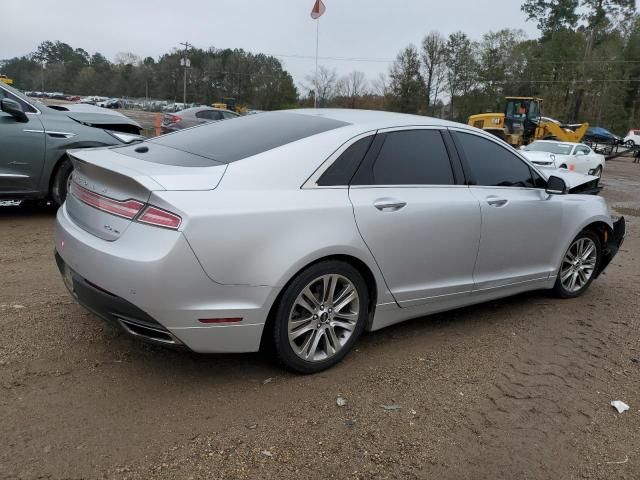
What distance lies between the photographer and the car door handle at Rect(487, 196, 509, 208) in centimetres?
402

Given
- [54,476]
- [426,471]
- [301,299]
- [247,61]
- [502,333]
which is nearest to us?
[54,476]

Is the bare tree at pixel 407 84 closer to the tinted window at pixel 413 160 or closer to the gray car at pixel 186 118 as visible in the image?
the gray car at pixel 186 118

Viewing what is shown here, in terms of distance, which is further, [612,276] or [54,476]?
[612,276]

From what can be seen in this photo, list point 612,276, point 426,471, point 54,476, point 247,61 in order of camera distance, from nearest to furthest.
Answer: point 54,476, point 426,471, point 612,276, point 247,61

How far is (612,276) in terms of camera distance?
6.18 m

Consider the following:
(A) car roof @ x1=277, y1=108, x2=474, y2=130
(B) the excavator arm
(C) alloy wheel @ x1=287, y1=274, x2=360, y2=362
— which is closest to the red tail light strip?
(C) alloy wheel @ x1=287, y1=274, x2=360, y2=362

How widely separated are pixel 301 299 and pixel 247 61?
A: 86.9 metres

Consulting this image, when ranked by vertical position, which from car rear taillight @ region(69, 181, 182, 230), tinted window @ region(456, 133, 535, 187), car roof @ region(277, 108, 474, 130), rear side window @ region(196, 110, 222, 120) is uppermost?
car roof @ region(277, 108, 474, 130)

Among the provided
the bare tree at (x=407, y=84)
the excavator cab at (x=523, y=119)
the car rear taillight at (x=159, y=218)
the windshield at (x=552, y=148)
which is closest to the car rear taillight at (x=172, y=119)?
the windshield at (x=552, y=148)

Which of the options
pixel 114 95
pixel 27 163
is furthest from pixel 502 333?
pixel 114 95

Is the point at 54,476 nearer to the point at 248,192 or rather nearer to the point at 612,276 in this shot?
the point at 248,192

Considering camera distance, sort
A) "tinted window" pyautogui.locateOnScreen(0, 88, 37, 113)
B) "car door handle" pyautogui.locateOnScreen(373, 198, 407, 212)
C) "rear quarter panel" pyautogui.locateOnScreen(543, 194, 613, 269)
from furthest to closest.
Answer: "tinted window" pyautogui.locateOnScreen(0, 88, 37, 113), "rear quarter panel" pyautogui.locateOnScreen(543, 194, 613, 269), "car door handle" pyautogui.locateOnScreen(373, 198, 407, 212)

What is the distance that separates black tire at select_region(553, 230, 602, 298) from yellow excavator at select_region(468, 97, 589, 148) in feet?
78.3

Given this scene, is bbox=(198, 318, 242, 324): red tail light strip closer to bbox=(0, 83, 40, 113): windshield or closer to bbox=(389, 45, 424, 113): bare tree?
bbox=(0, 83, 40, 113): windshield
